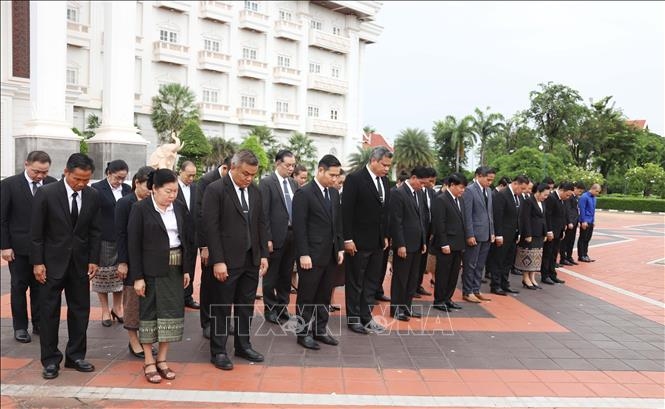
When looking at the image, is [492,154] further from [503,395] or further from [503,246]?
[503,395]

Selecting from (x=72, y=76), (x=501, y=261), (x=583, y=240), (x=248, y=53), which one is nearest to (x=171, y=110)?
(x=72, y=76)

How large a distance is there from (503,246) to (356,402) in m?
5.03

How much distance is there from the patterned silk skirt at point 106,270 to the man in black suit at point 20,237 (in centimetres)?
60

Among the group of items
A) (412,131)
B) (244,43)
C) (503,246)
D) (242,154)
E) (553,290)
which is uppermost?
(244,43)

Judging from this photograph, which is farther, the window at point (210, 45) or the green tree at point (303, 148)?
the green tree at point (303, 148)

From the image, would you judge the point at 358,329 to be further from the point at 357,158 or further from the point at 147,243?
the point at 357,158

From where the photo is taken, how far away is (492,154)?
47.0 m

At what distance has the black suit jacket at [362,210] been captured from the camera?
19.2 feet

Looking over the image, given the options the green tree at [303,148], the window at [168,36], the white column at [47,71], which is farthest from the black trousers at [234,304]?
the green tree at [303,148]

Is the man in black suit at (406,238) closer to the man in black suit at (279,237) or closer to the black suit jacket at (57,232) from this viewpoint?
the man in black suit at (279,237)

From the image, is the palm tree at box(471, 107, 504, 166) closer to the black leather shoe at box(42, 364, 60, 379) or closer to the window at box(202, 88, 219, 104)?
the window at box(202, 88, 219, 104)

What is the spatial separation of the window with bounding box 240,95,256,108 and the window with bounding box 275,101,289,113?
Result: 81.5 inches

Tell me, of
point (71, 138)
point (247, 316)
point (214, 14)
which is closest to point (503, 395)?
point (247, 316)

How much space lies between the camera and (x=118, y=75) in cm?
1775
